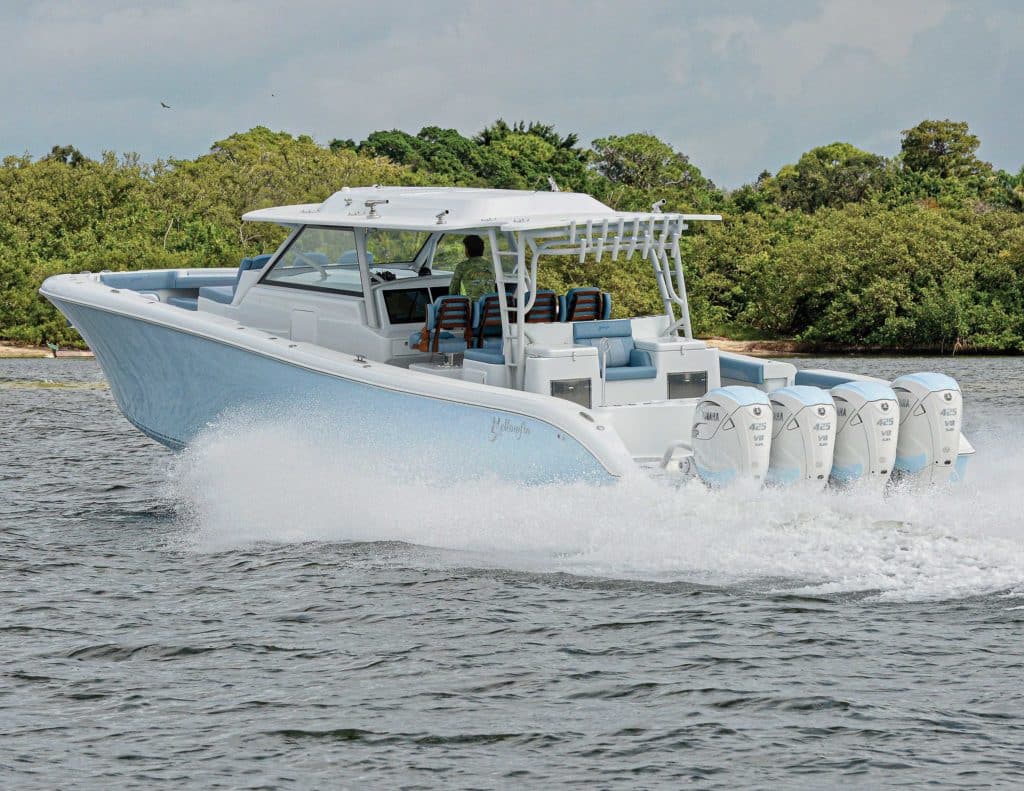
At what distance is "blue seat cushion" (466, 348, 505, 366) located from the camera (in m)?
9.49

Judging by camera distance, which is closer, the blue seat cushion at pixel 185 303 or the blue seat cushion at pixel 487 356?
the blue seat cushion at pixel 487 356

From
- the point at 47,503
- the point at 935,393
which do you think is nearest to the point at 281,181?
the point at 47,503

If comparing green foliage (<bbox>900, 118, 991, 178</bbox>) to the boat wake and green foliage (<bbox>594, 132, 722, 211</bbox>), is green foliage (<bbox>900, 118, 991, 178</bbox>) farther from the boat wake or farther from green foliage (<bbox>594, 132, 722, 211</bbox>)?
the boat wake

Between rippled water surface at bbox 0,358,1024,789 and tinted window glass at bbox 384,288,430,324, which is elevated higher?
tinted window glass at bbox 384,288,430,324

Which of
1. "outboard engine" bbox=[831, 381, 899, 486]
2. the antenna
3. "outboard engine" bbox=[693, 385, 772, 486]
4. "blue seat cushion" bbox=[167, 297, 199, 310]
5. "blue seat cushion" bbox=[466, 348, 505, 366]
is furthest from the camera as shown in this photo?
"blue seat cushion" bbox=[167, 297, 199, 310]

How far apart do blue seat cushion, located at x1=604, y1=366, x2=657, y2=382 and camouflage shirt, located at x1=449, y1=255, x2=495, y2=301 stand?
112 centimetres

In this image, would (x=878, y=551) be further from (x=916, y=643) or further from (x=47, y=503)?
(x=47, y=503)

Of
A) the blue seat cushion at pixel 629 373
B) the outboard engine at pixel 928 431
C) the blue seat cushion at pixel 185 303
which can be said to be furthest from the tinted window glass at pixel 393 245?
the outboard engine at pixel 928 431

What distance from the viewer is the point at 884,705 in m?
6.52

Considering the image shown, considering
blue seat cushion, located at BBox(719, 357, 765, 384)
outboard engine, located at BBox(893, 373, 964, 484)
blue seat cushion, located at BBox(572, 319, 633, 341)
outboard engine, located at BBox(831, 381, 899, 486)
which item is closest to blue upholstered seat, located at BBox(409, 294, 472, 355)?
blue seat cushion, located at BBox(572, 319, 633, 341)

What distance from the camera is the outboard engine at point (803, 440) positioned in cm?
833

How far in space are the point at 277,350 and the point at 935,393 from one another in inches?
161

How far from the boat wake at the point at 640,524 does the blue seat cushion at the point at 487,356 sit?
78cm

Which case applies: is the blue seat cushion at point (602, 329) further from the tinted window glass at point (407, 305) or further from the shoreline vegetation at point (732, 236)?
the shoreline vegetation at point (732, 236)
